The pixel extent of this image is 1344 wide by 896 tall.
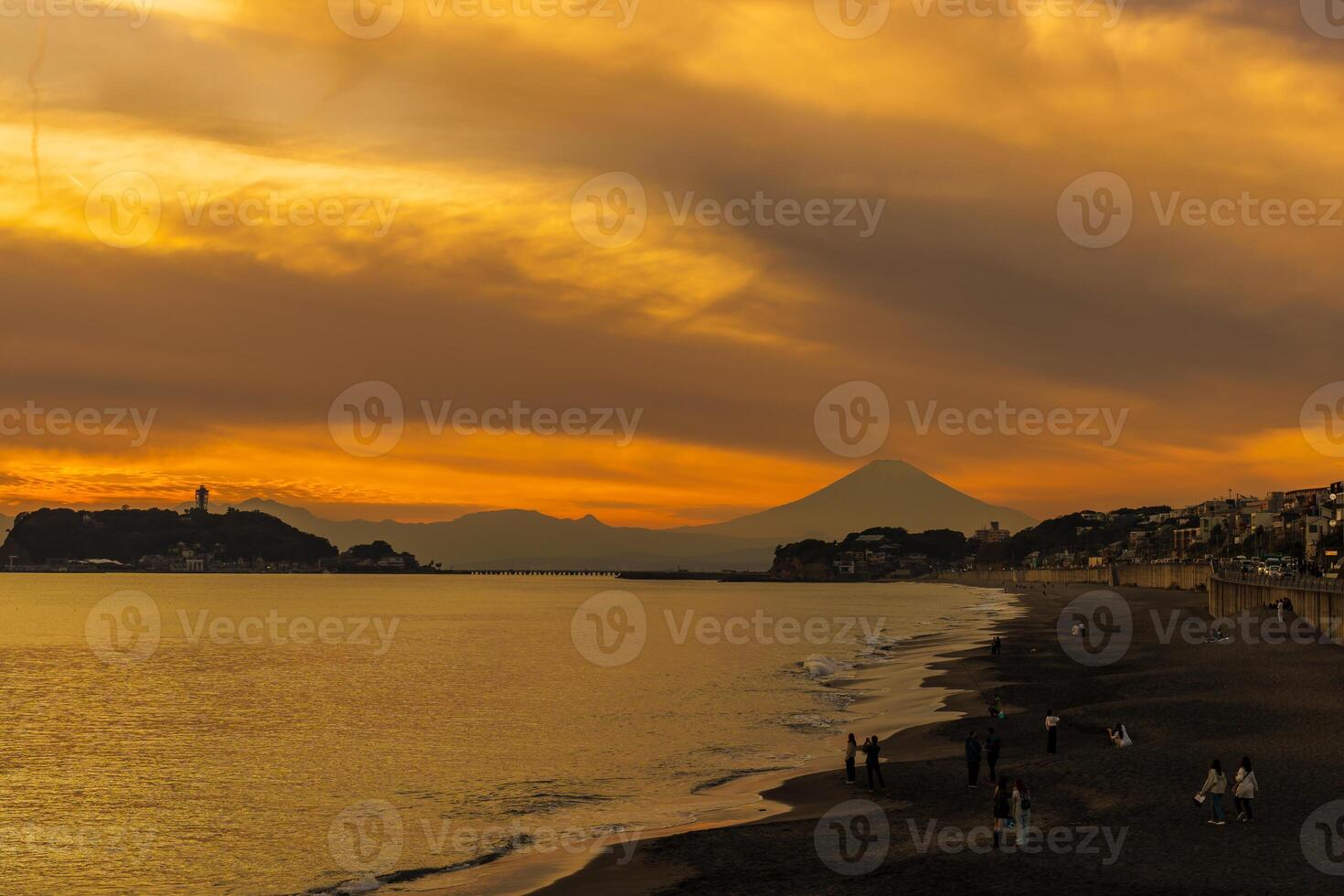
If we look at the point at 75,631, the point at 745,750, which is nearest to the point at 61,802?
the point at 745,750

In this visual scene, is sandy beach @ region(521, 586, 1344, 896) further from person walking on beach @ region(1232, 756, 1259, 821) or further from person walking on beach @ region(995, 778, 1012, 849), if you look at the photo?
person walking on beach @ region(995, 778, 1012, 849)

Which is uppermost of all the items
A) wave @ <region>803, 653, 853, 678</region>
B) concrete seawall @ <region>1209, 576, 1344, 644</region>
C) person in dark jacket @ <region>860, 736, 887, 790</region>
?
concrete seawall @ <region>1209, 576, 1344, 644</region>

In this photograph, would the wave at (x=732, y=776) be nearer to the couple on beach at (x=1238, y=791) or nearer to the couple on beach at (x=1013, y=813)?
the couple on beach at (x=1013, y=813)

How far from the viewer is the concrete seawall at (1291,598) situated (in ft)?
223

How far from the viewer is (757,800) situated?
36.2 meters

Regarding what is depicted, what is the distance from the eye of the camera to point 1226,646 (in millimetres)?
72438

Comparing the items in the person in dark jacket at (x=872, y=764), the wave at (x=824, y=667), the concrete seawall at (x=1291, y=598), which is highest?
the concrete seawall at (x=1291, y=598)

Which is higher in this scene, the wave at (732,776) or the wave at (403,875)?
the wave at (732,776)

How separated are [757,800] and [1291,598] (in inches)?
2499

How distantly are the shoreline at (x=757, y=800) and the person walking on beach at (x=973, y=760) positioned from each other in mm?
3299

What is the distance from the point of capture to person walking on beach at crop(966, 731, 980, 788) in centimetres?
3466

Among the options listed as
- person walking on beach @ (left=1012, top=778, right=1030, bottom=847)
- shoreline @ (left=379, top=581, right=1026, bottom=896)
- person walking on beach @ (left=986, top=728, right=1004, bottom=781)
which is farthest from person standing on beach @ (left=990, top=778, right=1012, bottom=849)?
person walking on beach @ (left=986, top=728, right=1004, bottom=781)

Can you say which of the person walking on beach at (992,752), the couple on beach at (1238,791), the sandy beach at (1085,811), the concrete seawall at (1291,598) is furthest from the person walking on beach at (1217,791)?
the concrete seawall at (1291,598)

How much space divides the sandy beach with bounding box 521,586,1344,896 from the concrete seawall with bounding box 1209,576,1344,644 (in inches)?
604
